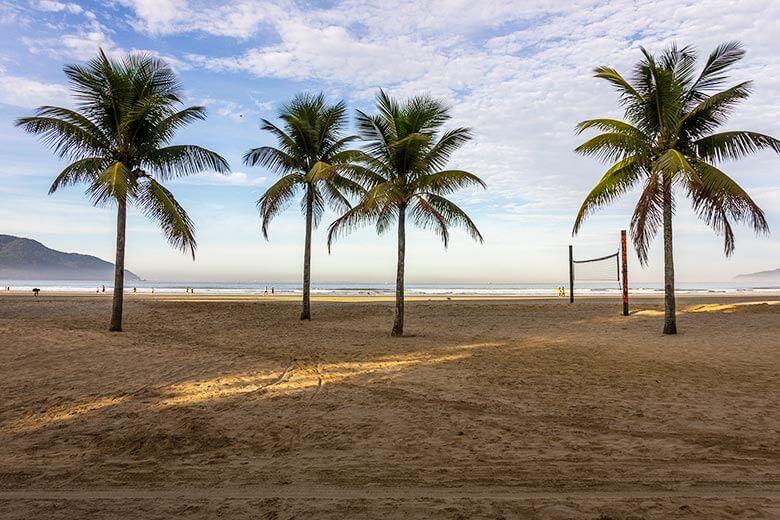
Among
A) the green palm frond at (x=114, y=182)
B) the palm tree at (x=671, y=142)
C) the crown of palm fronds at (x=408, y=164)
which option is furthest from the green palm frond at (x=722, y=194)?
the green palm frond at (x=114, y=182)

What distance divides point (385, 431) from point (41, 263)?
190223 mm

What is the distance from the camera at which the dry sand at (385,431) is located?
3359mm

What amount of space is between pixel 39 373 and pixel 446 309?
666 inches

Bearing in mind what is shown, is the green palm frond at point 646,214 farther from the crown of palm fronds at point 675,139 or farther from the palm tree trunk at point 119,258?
the palm tree trunk at point 119,258

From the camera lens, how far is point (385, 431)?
4.98 metres

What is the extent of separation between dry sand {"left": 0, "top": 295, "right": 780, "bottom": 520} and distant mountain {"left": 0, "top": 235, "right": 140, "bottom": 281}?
154284 millimetres

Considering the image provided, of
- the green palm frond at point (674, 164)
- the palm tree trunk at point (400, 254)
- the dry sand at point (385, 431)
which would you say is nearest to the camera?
the dry sand at point (385, 431)

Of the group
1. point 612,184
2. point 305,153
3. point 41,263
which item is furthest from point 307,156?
point 41,263

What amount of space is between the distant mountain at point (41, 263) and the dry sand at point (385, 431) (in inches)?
6074

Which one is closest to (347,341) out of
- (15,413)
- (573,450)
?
(15,413)

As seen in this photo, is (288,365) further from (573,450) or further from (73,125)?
(73,125)

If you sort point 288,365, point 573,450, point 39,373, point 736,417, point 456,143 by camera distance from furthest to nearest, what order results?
point 456,143, point 288,365, point 39,373, point 736,417, point 573,450

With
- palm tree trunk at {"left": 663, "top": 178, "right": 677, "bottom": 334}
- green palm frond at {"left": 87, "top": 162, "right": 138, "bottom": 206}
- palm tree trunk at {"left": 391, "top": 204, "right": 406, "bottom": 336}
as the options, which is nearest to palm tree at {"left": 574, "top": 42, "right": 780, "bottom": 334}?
palm tree trunk at {"left": 663, "top": 178, "right": 677, "bottom": 334}

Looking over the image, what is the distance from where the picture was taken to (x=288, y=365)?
352 inches
